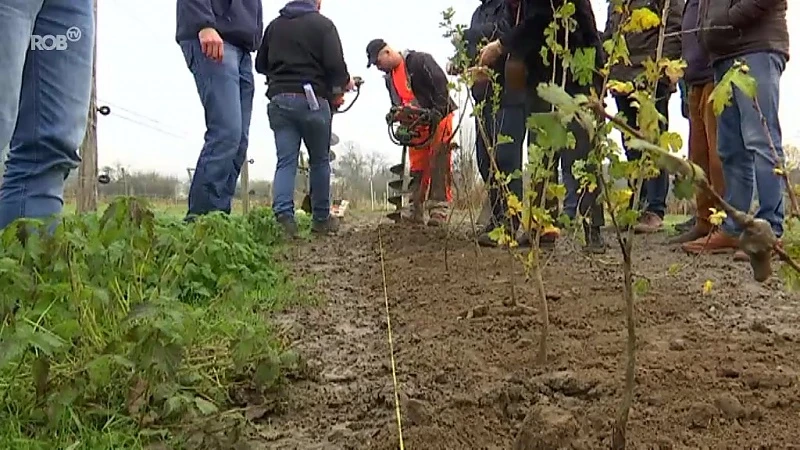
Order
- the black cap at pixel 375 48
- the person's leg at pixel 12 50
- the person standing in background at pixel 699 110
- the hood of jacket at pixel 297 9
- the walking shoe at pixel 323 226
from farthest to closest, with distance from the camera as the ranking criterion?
the black cap at pixel 375 48 < the walking shoe at pixel 323 226 < the hood of jacket at pixel 297 9 < the person standing in background at pixel 699 110 < the person's leg at pixel 12 50

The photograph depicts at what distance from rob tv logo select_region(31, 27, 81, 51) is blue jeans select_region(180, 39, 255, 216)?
7.08 ft

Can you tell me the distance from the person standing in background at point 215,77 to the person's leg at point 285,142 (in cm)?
117

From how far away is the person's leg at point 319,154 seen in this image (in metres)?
6.05

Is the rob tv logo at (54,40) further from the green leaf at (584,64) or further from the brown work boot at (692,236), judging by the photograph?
the brown work boot at (692,236)

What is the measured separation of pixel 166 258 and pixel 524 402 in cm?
150

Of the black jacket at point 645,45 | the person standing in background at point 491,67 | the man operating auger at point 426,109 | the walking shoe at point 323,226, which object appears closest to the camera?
the person standing in background at point 491,67

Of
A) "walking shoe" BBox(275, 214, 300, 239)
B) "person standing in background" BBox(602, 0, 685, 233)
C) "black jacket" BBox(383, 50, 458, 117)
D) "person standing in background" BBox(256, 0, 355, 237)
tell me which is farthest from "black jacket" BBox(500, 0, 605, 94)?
"black jacket" BBox(383, 50, 458, 117)

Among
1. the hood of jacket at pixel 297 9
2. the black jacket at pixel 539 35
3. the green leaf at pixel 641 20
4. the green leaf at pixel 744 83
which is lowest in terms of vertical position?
the green leaf at pixel 744 83

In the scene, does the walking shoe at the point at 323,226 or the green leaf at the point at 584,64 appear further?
the walking shoe at the point at 323,226

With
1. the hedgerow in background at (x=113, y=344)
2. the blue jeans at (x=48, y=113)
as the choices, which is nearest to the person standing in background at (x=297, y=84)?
the hedgerow in background at (x=113, y=344)

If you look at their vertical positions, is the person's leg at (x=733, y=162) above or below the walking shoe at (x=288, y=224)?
above

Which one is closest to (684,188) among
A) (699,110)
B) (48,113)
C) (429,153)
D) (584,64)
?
(584,64)

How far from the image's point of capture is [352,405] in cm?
192

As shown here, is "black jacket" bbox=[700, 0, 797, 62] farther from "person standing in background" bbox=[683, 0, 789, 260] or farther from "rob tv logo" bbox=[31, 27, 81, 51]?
"rob tv logo" bbox=[31, 27, 81, 51]
